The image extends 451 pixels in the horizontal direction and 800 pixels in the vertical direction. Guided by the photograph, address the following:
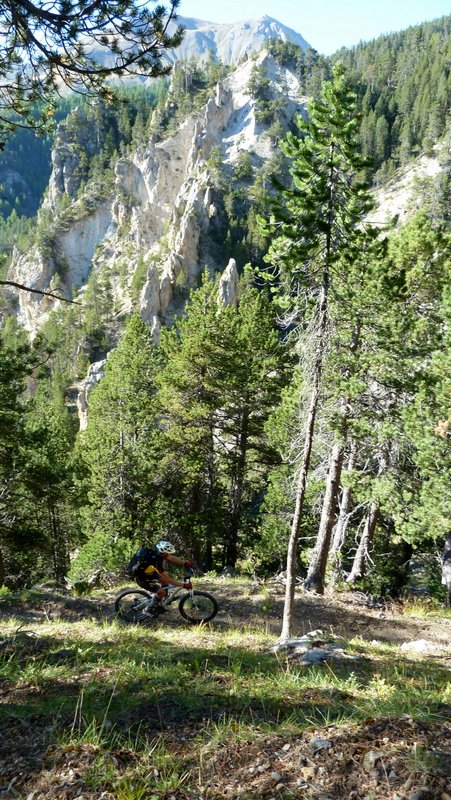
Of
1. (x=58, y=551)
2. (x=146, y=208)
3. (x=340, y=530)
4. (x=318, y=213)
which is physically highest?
(x=146, y=208)

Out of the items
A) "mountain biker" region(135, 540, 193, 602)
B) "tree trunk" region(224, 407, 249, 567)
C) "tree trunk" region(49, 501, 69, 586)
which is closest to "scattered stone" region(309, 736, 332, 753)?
"mountain biker" region(135, 540, 193, 602)

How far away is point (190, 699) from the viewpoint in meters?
4.55

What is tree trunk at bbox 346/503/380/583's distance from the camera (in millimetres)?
14930

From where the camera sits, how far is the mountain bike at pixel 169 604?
8.66 meters

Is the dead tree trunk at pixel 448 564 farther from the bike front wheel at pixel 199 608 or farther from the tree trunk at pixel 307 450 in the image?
the bike front wheel at pixel 199 608

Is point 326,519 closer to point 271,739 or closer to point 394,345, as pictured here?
point 394,345

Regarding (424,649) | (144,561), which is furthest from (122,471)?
(424,649)

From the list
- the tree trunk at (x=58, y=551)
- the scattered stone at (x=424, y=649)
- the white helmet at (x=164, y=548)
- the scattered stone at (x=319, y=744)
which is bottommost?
the tree trunk at (x=58, y=551)

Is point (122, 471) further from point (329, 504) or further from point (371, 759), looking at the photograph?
point (371, 759)

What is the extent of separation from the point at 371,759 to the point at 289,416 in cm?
1468

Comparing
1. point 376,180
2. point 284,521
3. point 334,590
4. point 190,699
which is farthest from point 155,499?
point 376,180

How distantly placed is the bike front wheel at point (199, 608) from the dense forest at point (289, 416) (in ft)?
5.81

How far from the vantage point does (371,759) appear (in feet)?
10.6

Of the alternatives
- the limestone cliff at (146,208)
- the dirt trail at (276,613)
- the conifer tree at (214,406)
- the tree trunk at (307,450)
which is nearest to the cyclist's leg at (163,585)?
the dirt trail at (276,613)
